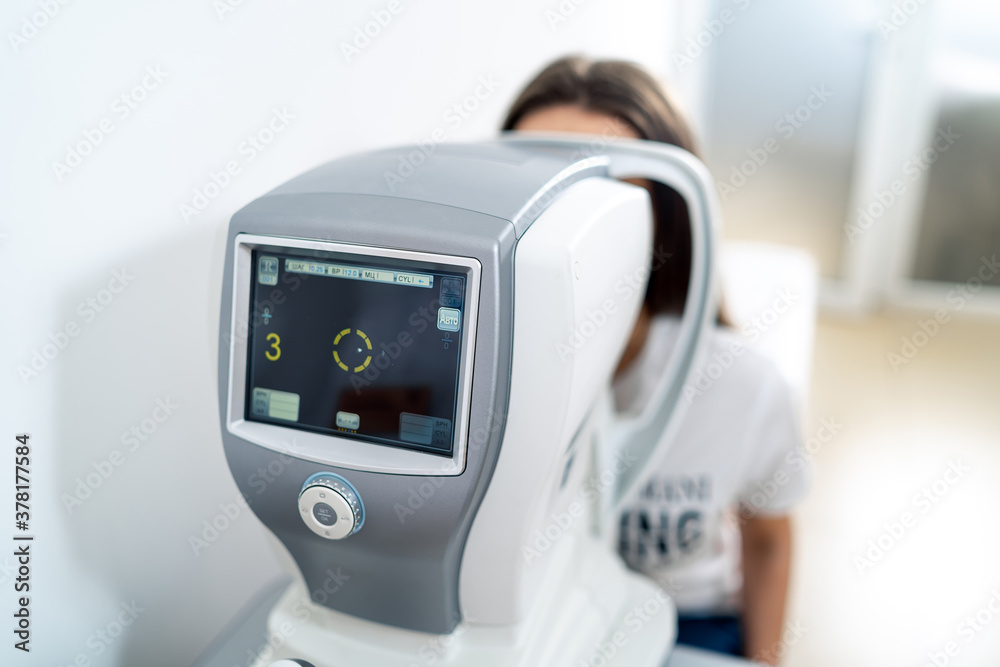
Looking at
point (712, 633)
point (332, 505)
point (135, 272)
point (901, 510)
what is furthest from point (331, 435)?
point (901, 510)

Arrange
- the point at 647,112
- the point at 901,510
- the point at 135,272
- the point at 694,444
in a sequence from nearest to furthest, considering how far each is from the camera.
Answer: the point at 135,272
the point at 647,112
the point at 694,444
the point at 901,510

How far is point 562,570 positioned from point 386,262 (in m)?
0.34

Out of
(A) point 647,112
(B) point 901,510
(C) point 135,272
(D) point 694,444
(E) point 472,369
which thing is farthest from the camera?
(B) point 901,510

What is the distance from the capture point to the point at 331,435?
519 millimetres

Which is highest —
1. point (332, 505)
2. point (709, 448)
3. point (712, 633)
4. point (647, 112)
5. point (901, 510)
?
point (647, 112)

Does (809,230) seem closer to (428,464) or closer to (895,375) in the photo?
(895,375)

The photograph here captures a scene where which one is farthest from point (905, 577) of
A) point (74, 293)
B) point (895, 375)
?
point (74, 293)

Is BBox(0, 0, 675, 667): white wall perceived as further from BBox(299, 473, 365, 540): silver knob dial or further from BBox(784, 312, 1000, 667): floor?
BBox(784, 312, 1000, 667): floor

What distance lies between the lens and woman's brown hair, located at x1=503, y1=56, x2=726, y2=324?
89 cm

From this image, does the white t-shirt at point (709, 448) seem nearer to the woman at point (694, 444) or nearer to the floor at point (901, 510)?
the woman at point (694, 444)

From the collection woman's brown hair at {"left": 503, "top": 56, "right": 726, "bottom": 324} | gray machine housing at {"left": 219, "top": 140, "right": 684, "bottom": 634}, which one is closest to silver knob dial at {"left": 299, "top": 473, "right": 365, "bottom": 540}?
gray machine housing at {"left": 219, "top": 140, "right": 684, "bottom": 634}

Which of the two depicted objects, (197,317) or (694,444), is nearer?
(197,317)

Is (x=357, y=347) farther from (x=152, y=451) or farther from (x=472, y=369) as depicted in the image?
(x=152, y=451)

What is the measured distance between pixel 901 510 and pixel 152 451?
218 centimetres
